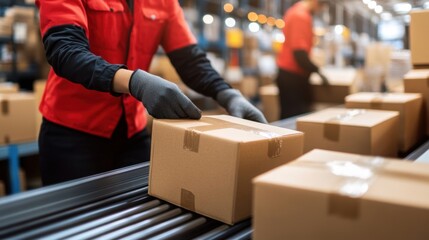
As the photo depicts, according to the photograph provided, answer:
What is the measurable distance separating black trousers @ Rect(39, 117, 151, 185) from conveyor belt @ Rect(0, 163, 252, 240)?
0.32 metres

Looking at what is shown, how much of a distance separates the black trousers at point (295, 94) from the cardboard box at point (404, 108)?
1.99 metres

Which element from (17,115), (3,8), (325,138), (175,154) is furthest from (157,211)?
(3,8)

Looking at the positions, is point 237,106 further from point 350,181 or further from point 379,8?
point 379,8

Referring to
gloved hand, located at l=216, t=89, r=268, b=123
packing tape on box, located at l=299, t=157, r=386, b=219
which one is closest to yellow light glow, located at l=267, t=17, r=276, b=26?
gloved hand, located at l=216, t=89, r=268, b=123

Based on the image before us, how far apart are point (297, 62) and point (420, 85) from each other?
200 cm

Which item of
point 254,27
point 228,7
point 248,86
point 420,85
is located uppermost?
point 228,7

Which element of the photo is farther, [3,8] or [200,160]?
[3,8]

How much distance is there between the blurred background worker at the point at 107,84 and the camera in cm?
120

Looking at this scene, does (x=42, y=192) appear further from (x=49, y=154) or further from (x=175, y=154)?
(x=49, y=154)

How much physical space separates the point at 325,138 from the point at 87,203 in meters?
0.84

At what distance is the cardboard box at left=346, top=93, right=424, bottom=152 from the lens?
1.66m

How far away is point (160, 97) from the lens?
1161 millimetres

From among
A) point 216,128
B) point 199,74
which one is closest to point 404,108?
point 199,74

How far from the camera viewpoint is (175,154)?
1082 mm
